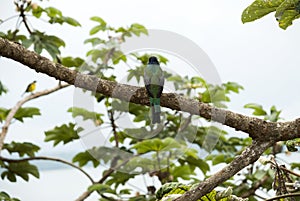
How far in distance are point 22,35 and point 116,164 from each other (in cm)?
78

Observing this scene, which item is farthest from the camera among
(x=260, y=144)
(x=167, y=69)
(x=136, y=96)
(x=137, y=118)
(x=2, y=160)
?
(x=167, y=69)

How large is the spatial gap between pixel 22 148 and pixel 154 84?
5.22ft

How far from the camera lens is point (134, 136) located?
7.86 feet

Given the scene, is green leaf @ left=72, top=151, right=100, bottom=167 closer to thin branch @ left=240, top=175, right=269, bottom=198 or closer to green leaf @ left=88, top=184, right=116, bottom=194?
green leaf @ left=88, top=184, right=116, bottom=194

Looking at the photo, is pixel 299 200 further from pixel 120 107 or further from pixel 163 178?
pixel 120 107

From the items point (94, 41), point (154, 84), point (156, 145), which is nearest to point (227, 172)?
point (154, 84)

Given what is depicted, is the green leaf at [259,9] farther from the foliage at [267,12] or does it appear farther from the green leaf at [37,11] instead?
the green leaf at [37,11]

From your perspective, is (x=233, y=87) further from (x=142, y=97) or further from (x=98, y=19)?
(x=142, y=97)

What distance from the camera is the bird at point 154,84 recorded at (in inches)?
32.2

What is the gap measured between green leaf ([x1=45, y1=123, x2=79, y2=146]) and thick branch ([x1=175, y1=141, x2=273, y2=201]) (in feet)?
5.92

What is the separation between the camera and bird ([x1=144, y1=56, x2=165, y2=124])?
817mm

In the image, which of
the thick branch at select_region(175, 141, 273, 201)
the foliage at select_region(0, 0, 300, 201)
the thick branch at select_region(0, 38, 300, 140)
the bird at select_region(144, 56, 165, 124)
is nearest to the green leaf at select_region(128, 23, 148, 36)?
the foliage at select_region(0, 0, 300, 201)

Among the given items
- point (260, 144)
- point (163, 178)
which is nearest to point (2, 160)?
point (163, 178)

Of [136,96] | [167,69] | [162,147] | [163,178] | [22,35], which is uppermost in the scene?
[22,35]
